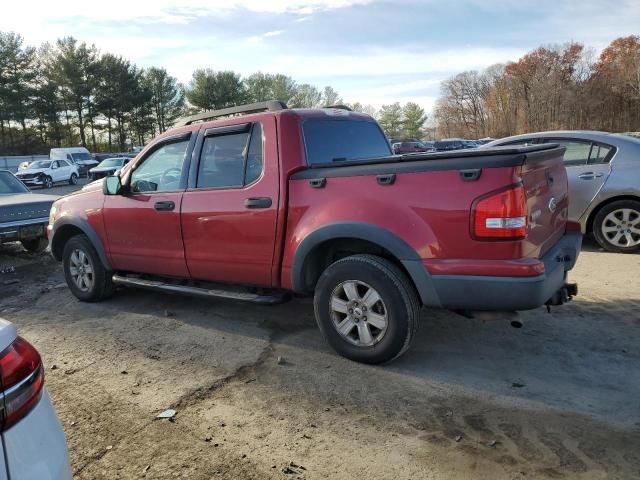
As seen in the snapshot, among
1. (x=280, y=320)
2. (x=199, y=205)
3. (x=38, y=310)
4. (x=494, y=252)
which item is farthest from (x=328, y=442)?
(x=38, y=310)

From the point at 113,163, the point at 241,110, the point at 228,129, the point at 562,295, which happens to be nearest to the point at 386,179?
the point at 562,295

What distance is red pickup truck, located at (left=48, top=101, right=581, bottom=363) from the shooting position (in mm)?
3217

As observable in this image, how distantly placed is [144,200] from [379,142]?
2.36 m

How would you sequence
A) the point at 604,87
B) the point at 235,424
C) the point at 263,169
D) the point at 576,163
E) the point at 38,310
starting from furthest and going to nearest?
the point at 604,87, the point at 576,163, the point at 38,310, the point at 263,169, the point at 235,424

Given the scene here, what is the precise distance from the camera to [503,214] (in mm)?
3113

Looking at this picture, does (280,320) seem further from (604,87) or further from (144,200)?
(604,87)

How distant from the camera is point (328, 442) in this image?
2.89m

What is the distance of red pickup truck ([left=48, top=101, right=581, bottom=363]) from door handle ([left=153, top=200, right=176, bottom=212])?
0.01m

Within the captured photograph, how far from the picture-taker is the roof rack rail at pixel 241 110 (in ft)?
14.4

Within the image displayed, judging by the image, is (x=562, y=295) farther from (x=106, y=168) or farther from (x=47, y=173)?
(x=47, y=173)

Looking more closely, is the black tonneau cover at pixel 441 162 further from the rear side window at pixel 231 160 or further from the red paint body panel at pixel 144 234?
the red paint body panel at pixel 144 234

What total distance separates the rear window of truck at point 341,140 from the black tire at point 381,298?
0.95m

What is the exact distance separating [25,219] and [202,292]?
17.2 ft

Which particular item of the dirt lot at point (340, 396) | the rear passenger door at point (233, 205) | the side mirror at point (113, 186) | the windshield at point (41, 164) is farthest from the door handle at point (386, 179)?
the windshield at point (41, 164)
